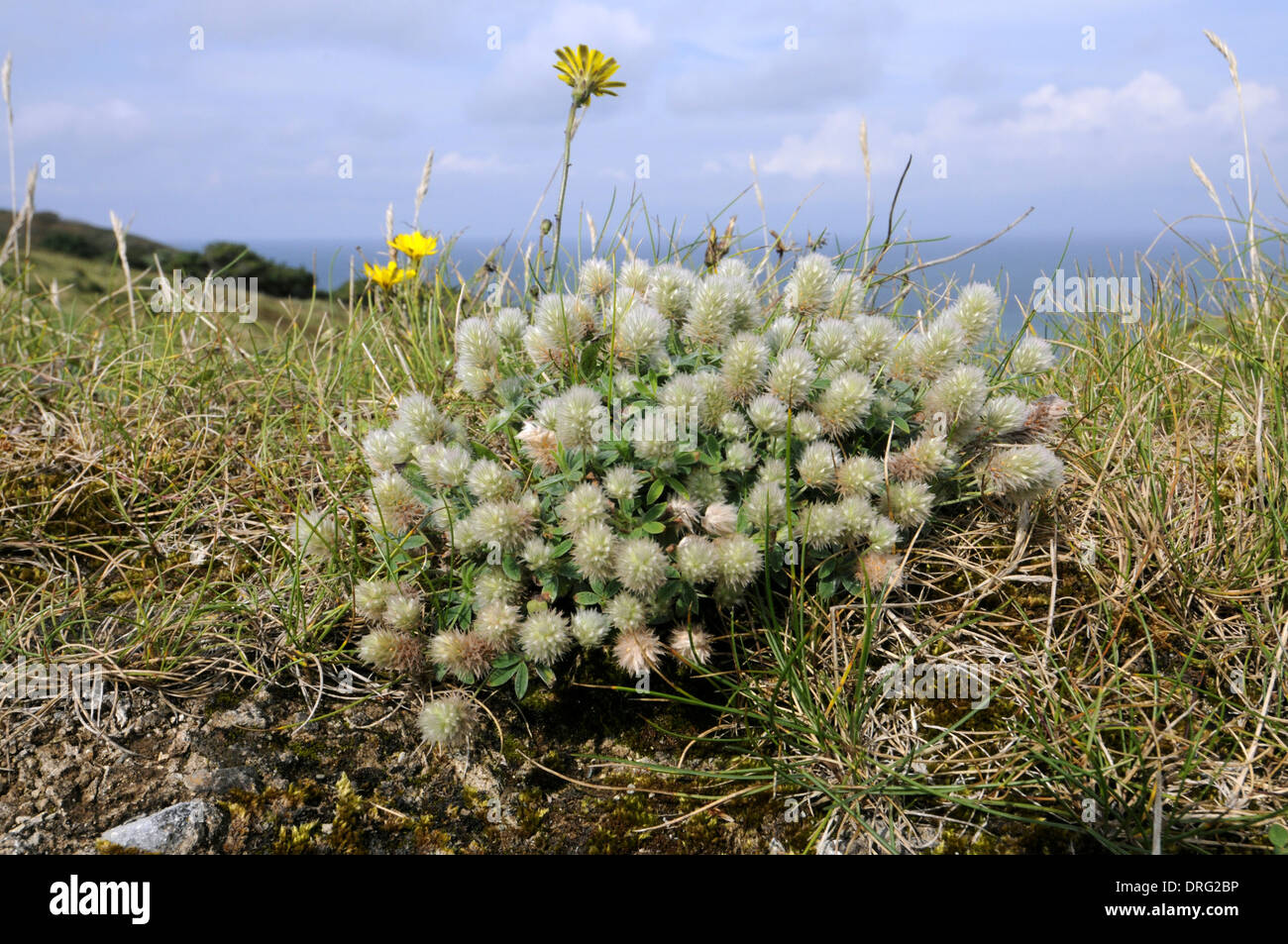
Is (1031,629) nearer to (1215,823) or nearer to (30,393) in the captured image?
(1215,823)

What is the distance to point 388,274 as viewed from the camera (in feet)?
15.4

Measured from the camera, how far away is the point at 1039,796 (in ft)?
8.13

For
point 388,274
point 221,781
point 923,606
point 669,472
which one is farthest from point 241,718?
point 388,274

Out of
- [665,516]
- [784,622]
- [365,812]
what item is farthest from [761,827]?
[365,812]

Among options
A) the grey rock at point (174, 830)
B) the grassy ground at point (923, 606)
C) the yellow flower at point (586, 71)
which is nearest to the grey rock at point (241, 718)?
the grassy ground at point (923, 606)

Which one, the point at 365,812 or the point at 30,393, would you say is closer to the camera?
the point at 365,812

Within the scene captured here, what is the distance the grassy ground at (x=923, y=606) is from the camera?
248 centimetres

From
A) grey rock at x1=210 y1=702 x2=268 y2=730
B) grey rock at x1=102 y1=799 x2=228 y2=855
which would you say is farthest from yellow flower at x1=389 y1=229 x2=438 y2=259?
grey rock at x1=102 y1=799 x2=228 y2=855

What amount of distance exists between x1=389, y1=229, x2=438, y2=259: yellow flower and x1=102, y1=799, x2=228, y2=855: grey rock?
304 centimetres

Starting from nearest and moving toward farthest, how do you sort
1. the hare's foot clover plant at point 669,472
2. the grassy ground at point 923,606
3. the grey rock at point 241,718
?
the grassy ground at point 923,606 < the hare's foot clover plant at point 669,472 < the grey rock at point 241,718

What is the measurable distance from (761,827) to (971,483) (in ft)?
4.61

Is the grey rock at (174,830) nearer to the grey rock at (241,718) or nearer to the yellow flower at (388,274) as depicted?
the grey rock at (241,718)

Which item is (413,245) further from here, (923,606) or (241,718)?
(923,606)

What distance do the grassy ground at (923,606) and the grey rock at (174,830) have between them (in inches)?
19.8
